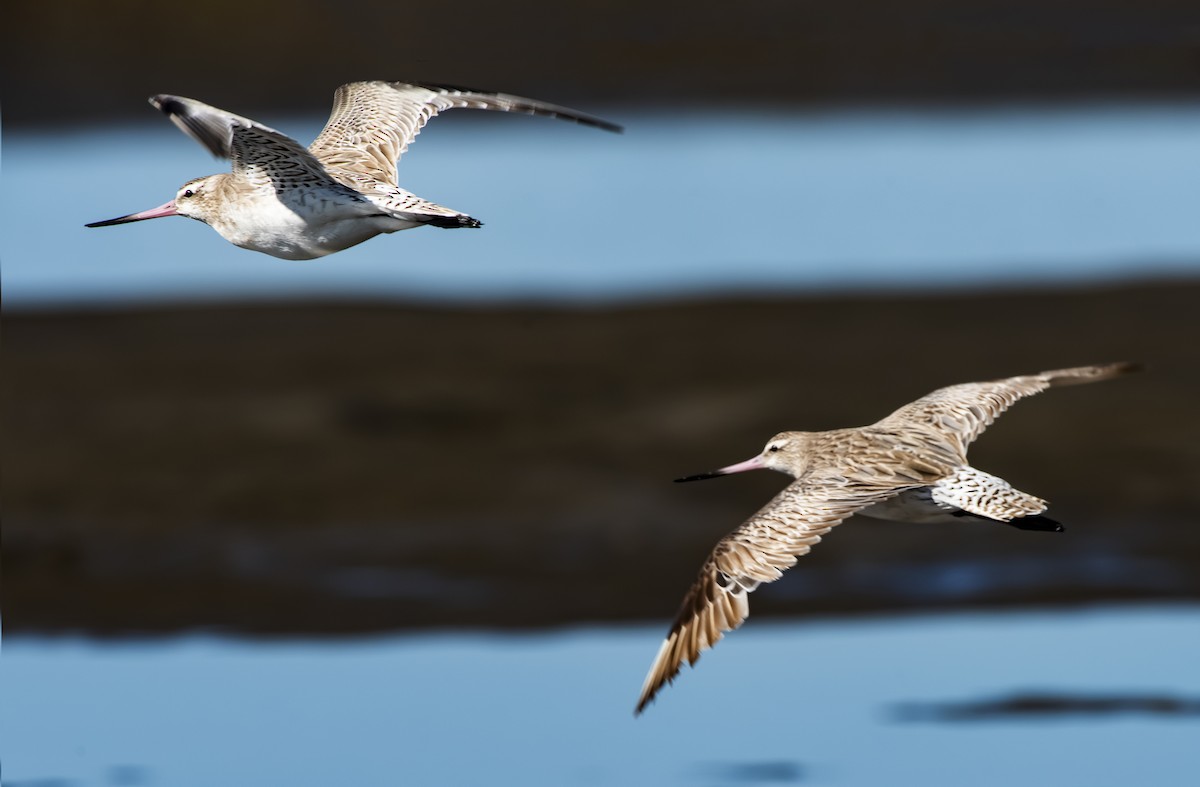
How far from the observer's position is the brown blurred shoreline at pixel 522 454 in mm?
14016

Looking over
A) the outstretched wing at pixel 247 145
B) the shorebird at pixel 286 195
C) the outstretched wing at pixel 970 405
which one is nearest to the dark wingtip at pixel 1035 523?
the outstretched wing at pixel 970 405

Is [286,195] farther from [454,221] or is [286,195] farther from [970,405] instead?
[970,405]

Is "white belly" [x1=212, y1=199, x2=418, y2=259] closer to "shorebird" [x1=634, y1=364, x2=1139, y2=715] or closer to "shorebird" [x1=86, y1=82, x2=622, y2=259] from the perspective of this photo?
"shorebird" [x1=86, y1=82, x2=622, y2=259]

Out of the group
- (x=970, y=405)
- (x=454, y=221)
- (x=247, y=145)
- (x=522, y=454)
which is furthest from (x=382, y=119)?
(x=522, y=454)

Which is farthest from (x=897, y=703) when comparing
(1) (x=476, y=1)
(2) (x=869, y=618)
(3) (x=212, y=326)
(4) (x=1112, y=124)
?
(1) (x=476, y=1)

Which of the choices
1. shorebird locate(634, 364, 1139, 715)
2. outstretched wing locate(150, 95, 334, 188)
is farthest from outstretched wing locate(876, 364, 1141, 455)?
outstretched wing locate(150, 95, 334, 188)

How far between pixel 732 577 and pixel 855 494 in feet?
2.41

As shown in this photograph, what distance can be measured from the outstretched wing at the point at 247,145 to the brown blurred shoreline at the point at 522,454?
5680 mm

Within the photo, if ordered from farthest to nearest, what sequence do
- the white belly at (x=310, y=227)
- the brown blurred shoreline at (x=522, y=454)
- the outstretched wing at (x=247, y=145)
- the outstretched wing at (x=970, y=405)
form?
the brown blurred shoreline at (x=522, y=454) < the outstretched wing at (x=970, y=405) < the white belly at (x=310, y=227) < the outstretched wing at (x=247, y=145)

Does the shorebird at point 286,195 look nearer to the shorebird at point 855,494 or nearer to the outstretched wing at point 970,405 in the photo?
the shorebird at point 855,494

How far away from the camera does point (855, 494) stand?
317 inches

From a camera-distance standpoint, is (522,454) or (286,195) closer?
(286,195)

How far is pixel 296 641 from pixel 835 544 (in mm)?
3627

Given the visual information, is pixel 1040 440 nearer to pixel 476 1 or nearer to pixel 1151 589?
pixel 1151 589
